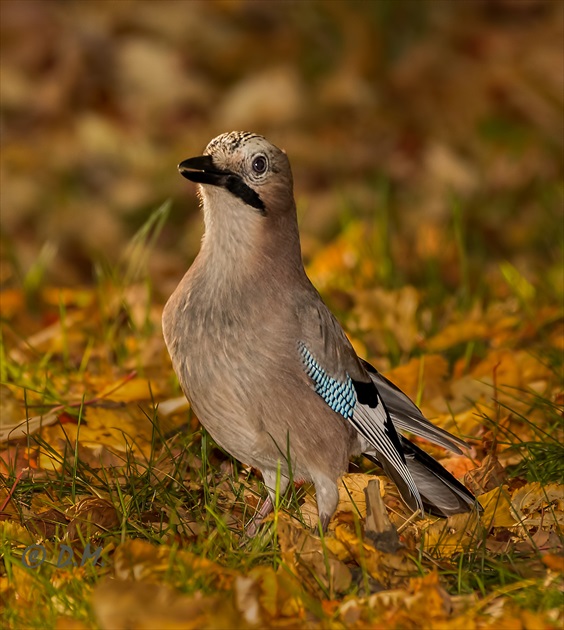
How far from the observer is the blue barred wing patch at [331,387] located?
3.28 m

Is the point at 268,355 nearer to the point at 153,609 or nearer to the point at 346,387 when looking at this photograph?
the point at 346,387

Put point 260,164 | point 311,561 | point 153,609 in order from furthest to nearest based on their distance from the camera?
point 260,164
point 311,561
point 153,609

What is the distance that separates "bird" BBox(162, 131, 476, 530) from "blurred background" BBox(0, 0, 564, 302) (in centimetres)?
291

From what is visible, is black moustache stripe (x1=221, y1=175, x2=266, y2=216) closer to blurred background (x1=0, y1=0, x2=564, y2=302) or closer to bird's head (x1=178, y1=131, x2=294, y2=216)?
bird's head (x1=178, y1=131, x2=294, y2=216)

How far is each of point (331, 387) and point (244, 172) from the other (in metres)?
0.67

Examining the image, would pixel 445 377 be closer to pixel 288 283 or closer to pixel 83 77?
pixel 288 283

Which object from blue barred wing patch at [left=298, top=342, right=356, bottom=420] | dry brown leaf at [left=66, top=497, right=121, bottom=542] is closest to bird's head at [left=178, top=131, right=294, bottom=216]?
blue barred wing patch at [left=298, top=342, right=356, bottom=420]

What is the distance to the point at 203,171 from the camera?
3211 mm

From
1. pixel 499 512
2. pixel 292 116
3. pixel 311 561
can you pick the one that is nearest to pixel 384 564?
pixel 311 561

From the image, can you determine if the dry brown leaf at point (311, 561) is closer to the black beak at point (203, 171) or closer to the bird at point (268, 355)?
the bird at point (268, 355)

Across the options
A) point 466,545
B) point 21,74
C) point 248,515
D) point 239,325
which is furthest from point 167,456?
point 21,74

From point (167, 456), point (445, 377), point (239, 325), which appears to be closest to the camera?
point (239, 325)

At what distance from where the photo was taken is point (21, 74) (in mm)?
7867

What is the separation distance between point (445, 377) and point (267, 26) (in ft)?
16.0
